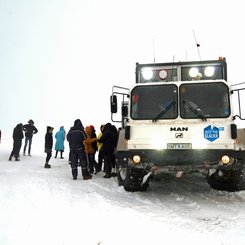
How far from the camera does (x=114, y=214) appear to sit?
6066 millimetres

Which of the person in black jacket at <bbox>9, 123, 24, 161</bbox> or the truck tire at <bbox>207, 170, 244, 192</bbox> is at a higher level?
the person in black jacket at <bbox>9, 123, 24, 161</bbox>

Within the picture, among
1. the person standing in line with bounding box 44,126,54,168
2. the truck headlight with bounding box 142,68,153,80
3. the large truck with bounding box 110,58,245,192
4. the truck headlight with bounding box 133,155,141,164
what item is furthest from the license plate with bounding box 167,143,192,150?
the person standing in line with bounding box 44,126,54,168

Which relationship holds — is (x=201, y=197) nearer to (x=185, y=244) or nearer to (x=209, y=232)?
(x=209, y=232)

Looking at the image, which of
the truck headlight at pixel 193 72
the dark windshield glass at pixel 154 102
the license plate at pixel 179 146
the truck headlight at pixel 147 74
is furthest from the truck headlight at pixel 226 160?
the truck headlight at pixel 147 74

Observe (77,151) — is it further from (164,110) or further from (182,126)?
(182,126)

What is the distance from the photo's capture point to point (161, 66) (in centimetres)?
865

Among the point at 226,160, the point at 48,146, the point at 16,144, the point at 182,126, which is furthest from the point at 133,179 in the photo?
the point at 16,144

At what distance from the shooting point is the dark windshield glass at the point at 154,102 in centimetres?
790

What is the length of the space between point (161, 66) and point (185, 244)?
5.04 metres

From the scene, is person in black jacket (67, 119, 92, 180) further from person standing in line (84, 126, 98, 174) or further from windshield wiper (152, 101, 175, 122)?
windshield wiper (152, 101, 175, 122)

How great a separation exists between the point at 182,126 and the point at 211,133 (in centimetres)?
62

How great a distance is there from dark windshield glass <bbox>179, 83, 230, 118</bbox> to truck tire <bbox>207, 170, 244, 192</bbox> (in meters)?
1.42

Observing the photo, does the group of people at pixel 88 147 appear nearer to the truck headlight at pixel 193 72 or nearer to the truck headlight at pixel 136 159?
the truck headlight at pixel 136 159

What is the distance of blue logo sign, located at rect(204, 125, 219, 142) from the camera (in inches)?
291
